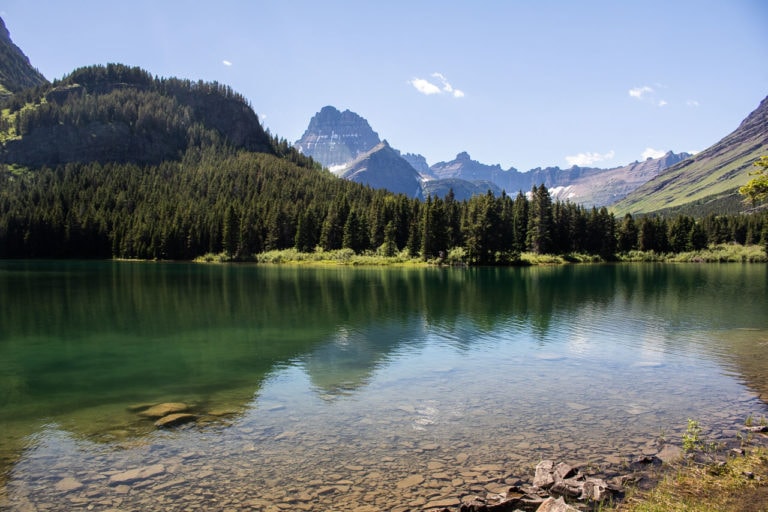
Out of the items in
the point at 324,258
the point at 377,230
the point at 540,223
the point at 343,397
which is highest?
the point at 540,223

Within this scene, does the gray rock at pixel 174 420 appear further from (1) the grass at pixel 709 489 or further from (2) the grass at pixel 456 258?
(2) the grass at pixel 456 258

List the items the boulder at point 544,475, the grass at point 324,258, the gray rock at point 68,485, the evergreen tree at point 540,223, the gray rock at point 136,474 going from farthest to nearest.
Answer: the evergreen tree at point 540,223, the grass at point 324,258, the gray rock at point 136,474, the gray rock at point 68,485, the boulder at point 544,475

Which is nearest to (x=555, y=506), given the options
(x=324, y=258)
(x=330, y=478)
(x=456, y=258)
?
(x=330, y=478)

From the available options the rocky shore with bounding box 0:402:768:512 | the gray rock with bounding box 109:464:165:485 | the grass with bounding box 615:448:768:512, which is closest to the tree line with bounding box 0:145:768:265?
the rocky shore with bounding box 0:402:768:512

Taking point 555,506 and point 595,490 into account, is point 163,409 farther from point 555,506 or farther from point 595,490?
point 595,490

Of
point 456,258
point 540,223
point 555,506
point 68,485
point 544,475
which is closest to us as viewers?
point 555,506

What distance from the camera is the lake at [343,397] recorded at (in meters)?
14.1

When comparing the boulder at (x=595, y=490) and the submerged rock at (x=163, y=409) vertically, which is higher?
the boulder at (x=595, y=490)

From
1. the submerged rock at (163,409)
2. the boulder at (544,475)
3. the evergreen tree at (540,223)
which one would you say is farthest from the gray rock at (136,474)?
the evergreen tree at (540,223)

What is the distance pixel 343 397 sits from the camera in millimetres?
22375

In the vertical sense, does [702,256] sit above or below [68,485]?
above

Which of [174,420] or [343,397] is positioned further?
[343,397]

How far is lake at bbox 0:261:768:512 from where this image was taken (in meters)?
14.1

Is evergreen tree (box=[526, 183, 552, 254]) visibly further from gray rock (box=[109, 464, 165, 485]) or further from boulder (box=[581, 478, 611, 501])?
gray rock (box=[109, 464, 165, 485])
